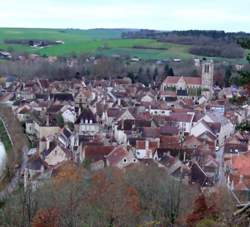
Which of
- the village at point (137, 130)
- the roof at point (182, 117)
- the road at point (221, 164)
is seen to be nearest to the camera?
the road at point (221, 164)

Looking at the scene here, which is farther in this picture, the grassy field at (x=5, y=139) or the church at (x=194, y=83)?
the church at (x=194, y=83)

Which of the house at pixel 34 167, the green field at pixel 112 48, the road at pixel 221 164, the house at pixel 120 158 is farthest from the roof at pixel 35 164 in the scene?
the green field at pixel 112 48

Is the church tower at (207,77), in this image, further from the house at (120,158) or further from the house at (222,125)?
the house at (120,158)

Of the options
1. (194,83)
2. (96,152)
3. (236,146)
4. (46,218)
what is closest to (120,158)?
(96,152)

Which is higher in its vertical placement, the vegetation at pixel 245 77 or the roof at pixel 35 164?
the vegetation at pixel 245 77

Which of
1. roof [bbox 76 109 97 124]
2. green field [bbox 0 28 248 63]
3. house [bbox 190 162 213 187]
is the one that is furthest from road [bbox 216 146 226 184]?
green field [bbox 0 28 248 63]

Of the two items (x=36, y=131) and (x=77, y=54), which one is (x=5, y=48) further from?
(x=36, y=131)

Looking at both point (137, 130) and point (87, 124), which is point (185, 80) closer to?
point (87, 124)

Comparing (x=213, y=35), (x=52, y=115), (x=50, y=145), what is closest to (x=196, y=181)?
(x=50, y=145)
